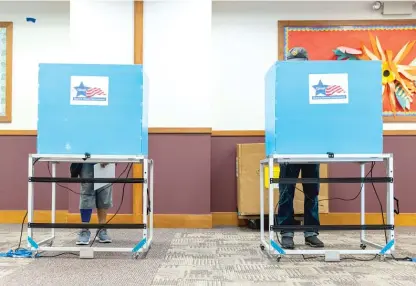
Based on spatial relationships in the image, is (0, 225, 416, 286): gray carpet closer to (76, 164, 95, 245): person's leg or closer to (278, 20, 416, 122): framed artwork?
(76, 164, 95, 245): person's leg

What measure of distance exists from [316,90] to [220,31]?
6.57 feet

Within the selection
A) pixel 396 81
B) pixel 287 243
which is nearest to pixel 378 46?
pixel 396 81

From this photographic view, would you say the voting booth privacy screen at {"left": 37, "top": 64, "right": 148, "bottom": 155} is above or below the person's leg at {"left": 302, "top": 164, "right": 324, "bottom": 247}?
above

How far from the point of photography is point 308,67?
233 cm

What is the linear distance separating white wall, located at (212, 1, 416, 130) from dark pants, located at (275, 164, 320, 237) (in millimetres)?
1437

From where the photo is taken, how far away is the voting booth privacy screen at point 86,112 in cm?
234

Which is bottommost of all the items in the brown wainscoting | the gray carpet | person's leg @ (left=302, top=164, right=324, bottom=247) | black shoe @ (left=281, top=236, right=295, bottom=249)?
the gray carpet

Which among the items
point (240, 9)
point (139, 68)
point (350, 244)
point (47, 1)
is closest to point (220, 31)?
point (240, 9)

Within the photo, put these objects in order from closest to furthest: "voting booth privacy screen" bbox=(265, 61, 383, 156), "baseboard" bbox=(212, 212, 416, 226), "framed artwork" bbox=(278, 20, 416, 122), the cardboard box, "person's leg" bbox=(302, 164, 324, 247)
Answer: "voting booth privacy screen" bbox=(265, 61, 383, 156) < "person's leg" bbox=(302, 164, 324, 247) < the cardboard box < "baseboard" bbox=(212, 212, 416, 226) < "framed artwork" bbox=(278, 20, 416, 122)

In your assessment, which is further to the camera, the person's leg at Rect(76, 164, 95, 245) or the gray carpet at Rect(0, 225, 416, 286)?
the person's leg at Rect(76, 164, 95, 245)

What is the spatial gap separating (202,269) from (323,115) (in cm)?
96

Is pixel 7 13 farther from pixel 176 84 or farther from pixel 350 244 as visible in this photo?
pixel 350 244

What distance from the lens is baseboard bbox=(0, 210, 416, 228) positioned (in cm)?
377

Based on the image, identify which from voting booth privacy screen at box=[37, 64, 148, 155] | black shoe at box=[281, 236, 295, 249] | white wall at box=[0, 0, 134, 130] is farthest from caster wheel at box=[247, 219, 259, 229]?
white wall at box=[0, 0, 134, 130]
